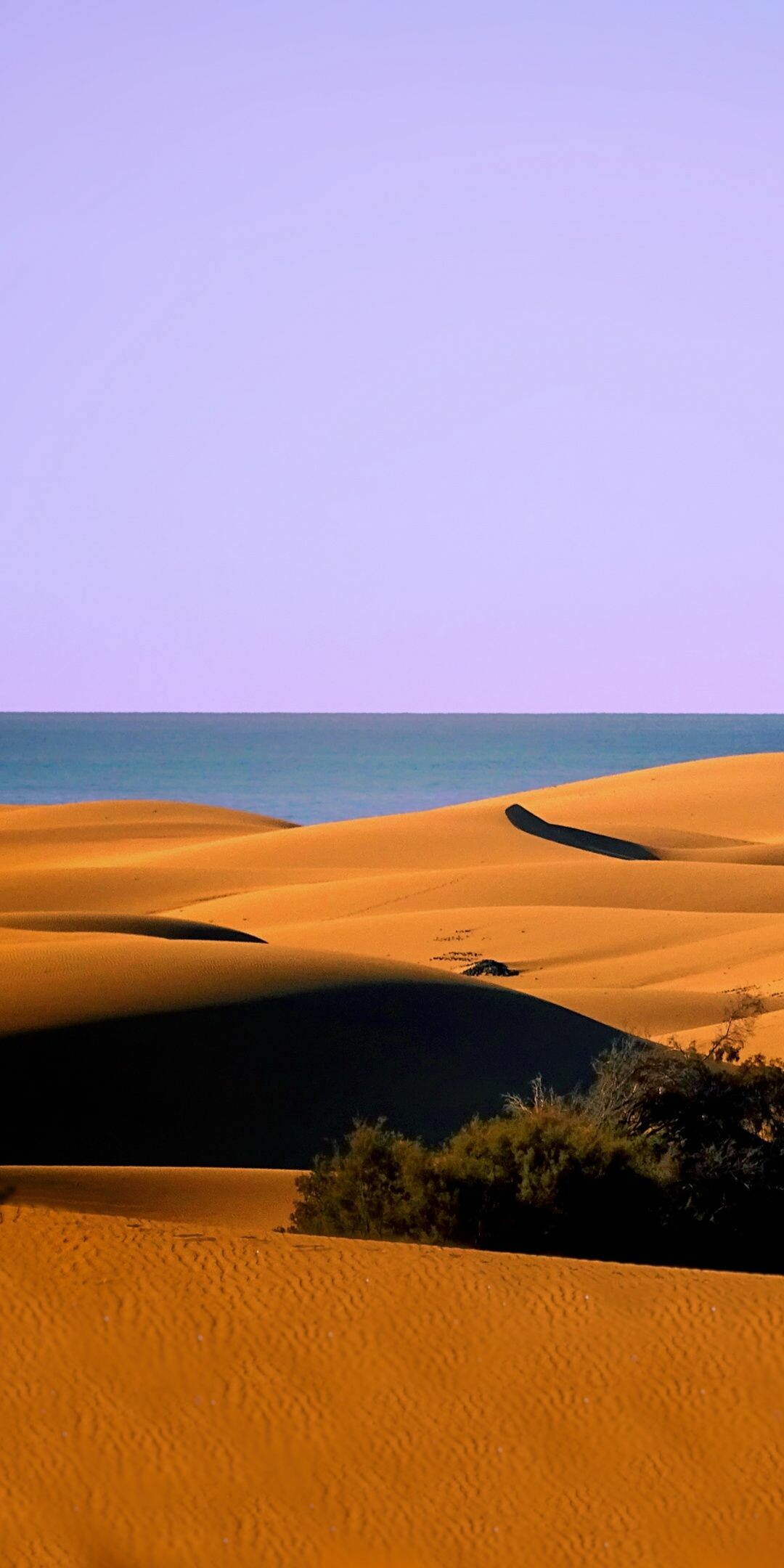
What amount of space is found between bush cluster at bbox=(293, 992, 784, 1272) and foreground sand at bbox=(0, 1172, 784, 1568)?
1.52 meters

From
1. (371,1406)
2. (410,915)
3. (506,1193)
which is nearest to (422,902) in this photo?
(410,915)

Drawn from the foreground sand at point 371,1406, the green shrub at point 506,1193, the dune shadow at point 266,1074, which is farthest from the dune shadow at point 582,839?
the foreground sand at point 371,1406

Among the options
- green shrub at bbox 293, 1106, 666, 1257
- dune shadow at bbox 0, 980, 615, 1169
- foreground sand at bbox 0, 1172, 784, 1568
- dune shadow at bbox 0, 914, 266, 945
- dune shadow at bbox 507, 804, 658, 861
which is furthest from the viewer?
dune shadow at bbox 507, 804, 658, 861

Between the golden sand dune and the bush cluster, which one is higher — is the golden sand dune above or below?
below

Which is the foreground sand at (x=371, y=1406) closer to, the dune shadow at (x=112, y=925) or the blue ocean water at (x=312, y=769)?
the dune shadow at (x=112, y=925)

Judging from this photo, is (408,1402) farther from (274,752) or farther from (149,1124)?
(274,752)

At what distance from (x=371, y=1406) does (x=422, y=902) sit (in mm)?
28402

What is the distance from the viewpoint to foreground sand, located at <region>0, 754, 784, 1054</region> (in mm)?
17078

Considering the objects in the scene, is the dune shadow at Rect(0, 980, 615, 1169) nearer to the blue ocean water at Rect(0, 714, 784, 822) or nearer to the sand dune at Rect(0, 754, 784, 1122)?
the sand dune at Rect(0, 754, 784, 1122)

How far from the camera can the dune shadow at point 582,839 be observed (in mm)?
43219

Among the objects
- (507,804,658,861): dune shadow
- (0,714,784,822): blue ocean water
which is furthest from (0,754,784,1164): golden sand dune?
(0,714,784,822): blue ocean water

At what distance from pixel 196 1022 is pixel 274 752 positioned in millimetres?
152775

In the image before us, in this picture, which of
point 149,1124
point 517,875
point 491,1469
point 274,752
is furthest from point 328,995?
point 274,752

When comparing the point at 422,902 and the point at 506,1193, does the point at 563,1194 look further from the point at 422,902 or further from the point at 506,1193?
the point at 422,902
